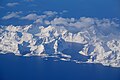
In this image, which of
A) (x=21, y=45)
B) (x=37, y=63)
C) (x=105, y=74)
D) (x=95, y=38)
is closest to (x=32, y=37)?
(x=21, y=45)

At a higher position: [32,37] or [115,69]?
[32,37]

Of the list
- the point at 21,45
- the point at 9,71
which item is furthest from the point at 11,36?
the point at 9,71

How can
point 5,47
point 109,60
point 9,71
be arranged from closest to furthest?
1. point 9,71
2. point 5,47
3. point 109,60

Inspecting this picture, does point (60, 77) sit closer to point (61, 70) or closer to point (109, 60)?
point (61, 70)

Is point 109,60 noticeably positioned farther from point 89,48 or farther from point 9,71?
point 9,71

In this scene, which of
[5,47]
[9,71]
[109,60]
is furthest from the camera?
[109,60]

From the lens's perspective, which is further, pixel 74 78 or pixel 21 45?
pixel 21 45
